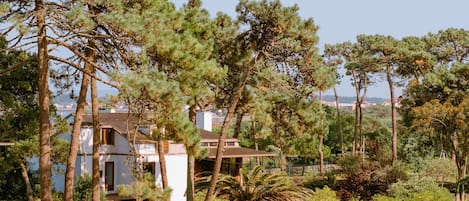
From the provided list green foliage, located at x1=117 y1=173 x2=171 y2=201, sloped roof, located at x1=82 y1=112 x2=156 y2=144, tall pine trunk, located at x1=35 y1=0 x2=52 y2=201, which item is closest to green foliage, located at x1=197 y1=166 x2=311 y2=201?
sloped roof, located at x1=82 y1=112 x2=156 y2=144

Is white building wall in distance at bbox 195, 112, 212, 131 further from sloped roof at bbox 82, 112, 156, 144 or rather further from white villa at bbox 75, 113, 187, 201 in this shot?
white villa at bbox 75, 113, 187, 201

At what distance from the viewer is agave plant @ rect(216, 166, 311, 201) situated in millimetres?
22656

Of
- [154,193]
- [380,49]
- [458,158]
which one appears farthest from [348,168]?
[154,193]

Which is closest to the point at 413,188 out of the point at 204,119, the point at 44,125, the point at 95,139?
the point at 95,139

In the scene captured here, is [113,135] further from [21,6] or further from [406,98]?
[406,98]

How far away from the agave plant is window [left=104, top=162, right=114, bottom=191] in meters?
4.91

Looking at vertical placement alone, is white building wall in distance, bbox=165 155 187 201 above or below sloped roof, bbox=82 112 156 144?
below

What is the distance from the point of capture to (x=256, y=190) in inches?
901

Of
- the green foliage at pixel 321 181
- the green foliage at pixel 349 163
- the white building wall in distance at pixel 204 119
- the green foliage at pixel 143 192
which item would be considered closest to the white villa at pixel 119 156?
the green foliage at pixel 321 181

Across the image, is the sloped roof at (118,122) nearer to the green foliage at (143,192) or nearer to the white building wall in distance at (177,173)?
the white building wall in distance at (177,173)

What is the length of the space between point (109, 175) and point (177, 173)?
293 centimetres

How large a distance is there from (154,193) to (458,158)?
2150 cm

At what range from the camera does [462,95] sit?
2938cm

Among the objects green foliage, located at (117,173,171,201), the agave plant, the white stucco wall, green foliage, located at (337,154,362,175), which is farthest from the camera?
green foliage, located at (337,154,362,175)
